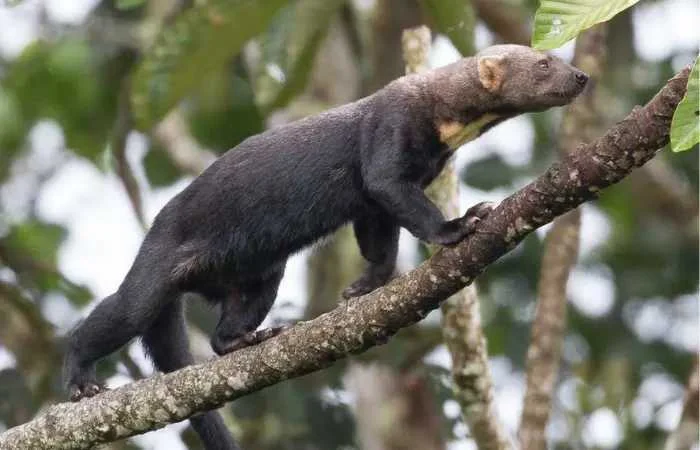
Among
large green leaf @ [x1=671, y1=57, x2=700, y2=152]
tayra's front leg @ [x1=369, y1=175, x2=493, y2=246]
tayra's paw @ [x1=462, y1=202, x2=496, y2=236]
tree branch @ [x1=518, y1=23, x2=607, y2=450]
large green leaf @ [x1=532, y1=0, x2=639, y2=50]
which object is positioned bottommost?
tree branch @ [x1=518, y1=23, x2=607, y2=450]

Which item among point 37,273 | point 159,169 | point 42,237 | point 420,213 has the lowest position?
point 42,237

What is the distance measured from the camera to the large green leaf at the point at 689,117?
3.55 m

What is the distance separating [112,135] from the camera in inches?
338

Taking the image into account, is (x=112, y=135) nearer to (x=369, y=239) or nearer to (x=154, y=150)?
(x=154, y=150)

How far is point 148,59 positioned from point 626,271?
402 centimetres

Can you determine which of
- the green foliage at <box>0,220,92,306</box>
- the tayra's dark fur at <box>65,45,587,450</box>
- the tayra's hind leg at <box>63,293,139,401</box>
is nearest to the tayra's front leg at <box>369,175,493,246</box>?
the tayra's dark fur at <box>65,45,587,450</box>

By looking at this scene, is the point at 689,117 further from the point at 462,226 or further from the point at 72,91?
the point at 72,91

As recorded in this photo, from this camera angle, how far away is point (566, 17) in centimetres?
396

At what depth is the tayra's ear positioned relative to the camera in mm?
5723

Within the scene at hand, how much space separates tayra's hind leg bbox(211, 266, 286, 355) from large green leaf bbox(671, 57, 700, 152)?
272cm

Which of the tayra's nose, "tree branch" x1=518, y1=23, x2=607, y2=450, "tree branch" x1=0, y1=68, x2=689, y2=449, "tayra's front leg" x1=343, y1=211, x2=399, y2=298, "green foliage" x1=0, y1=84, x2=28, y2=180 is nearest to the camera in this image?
"tree branch" x1=0, y1=68, x2=689, y2=449

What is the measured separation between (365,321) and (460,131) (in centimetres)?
129

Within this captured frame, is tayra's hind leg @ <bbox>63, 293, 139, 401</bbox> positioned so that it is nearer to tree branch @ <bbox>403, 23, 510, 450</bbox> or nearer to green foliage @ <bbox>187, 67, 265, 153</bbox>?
tree branch @ <bbox>403, 23, 510, 450</bbox>

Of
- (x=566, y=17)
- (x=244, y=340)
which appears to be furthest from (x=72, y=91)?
(x=566, y=17)
